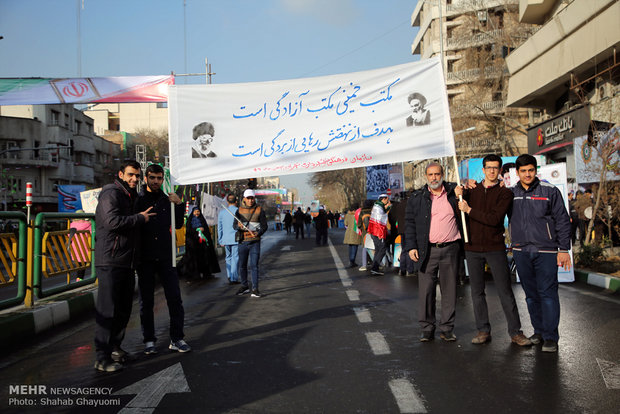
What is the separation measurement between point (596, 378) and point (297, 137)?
416 centimetres

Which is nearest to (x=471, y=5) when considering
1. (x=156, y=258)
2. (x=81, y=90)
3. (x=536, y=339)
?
(x=81, y=90)

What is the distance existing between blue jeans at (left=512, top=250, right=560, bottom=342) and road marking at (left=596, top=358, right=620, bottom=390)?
21.8 inches

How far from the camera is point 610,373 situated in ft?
16.1

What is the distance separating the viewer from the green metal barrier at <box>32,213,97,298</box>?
848cm

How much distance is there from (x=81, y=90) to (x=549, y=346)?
13917 mm

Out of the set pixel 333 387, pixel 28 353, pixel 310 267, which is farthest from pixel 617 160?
pixel 28 353

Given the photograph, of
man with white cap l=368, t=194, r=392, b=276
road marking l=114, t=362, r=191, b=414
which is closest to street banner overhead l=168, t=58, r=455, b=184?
road marking l=114, t=362, r=191, b=414

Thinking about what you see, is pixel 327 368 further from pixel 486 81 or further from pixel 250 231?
pixel 486 81

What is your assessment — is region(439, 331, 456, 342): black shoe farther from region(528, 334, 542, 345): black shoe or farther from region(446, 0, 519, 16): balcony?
region(446, 0, 519, 16): balcony

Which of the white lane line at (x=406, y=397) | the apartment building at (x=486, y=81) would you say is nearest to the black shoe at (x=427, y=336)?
the white lane line at (x=406, y=397)

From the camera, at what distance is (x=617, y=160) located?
1386cm

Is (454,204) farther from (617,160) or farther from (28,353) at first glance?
(617,160)

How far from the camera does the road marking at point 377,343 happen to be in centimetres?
588

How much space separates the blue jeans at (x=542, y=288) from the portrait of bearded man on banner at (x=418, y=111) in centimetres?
192
